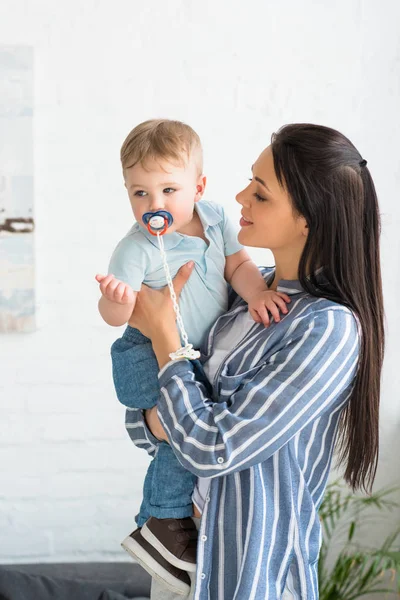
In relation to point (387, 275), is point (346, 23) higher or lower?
higher

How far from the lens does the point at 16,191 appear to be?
268 cm

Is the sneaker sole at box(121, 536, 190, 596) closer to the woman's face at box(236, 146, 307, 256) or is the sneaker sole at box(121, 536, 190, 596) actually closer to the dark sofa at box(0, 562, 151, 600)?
the woman's face at box(236, 146, 307, 256)

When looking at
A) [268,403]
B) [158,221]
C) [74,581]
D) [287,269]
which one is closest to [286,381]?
[268,403]

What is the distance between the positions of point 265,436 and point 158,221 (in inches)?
16.8

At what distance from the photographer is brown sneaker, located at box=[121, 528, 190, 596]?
1.50 m

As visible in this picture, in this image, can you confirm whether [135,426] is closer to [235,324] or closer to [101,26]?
[235,324]

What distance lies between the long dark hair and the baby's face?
0.56 feet

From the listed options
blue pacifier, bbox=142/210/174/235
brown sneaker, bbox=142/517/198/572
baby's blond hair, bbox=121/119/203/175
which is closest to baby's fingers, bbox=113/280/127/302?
blue pacifier, bbox=142/210/174/235

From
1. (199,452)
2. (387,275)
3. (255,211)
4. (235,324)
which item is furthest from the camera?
(387,275)

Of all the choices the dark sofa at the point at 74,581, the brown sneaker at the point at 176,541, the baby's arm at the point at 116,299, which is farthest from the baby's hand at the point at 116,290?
the dark sofa at the point at 74,581

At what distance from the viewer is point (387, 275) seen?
116 inches

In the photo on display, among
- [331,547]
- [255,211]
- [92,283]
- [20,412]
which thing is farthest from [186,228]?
[331,547]

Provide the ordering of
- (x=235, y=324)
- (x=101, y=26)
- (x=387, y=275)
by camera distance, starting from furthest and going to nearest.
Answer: (x=387, y=275) < (x=101, y=26) < (x=235, y=324)

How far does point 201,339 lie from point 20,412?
1.45 m
